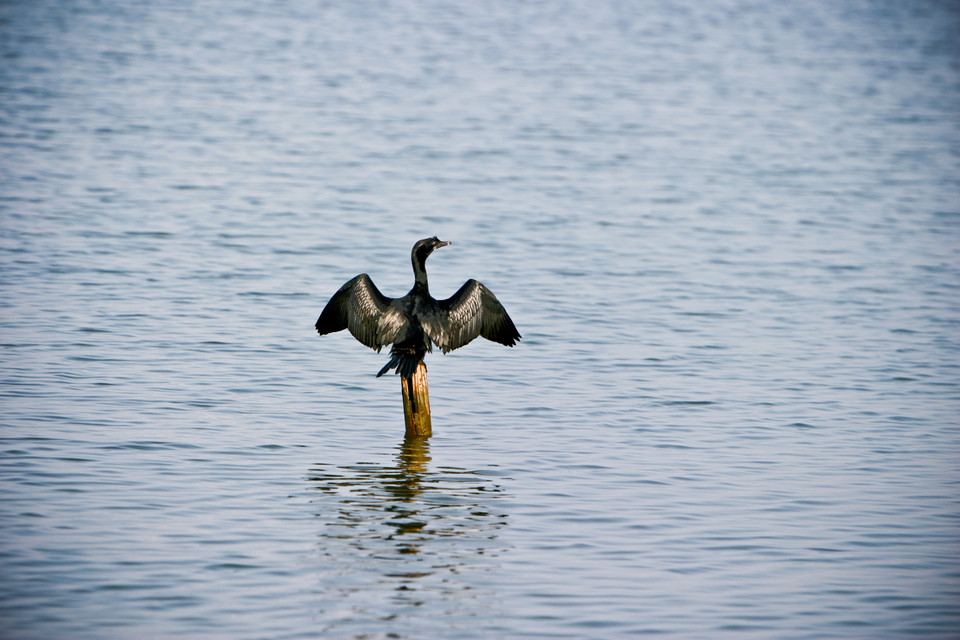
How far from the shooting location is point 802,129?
3503 centimetres

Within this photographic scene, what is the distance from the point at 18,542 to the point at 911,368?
34.3 feet

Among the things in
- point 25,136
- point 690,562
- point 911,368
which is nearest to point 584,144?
point 25,136

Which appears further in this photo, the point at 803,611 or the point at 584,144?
the point at 584,144

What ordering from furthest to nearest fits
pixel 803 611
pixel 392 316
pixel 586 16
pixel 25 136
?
pixel 586 16 → pixel 25 136 → pixel 392 316 → pixel 803 611

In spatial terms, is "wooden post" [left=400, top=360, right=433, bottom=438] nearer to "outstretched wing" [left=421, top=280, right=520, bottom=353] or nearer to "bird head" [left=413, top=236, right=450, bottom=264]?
"outstretched wing" [left=421, top=280, right=520, bottom=353]

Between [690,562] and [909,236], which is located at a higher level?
[909,236]

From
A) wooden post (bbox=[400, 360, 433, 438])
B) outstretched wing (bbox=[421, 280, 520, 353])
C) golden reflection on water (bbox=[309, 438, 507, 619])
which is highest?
outstretched wing (bbox=[421, 280, 520, 353])

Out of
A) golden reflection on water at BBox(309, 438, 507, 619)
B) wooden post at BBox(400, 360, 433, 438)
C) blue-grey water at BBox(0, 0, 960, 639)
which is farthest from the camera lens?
wooden post at BBox(400, 360, 433, 438)

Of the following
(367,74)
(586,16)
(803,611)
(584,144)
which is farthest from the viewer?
(586,16)

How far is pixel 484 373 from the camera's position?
13.8 metres

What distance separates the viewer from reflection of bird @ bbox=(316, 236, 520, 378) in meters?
9.84

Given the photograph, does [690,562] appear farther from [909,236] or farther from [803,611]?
[909,236]

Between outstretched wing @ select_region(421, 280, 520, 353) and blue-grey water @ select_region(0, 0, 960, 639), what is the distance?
1094mm

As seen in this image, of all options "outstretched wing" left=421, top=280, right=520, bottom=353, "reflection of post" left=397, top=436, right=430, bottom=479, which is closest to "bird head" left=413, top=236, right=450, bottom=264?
"outstretched wing" left=421, top=280, right=520, bottom=353
